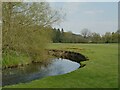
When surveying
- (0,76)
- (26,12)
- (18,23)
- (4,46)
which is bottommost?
(0,76)

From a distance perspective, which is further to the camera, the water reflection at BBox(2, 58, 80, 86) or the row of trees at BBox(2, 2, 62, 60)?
the water reflection at BBox(2, 58, 80, 86)

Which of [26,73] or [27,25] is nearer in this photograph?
[27,25]

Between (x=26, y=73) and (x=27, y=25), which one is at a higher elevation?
(x=27, y=25)

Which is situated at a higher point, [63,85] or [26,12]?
[26,12]

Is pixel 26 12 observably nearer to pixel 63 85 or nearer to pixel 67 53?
pixel 63 85

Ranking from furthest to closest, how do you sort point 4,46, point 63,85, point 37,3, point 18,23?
point 37,3 < point 18,23 < point 4,46 < point 63,85

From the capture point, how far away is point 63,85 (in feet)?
37.6

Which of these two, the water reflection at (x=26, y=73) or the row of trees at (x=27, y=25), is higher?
the row of trees at (x=27, y=25)

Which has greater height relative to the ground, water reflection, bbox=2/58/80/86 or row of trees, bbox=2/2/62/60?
row of trees, bbox=2/2/62/60

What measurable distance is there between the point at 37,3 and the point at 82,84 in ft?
35.5

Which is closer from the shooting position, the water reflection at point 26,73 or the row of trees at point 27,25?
the row of trees at point 27,25

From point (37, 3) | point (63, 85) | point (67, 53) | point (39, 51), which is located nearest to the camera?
point (63, 85)

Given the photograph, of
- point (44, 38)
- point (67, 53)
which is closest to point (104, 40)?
point (67, 53)

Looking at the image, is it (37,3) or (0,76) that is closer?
(0,76)
